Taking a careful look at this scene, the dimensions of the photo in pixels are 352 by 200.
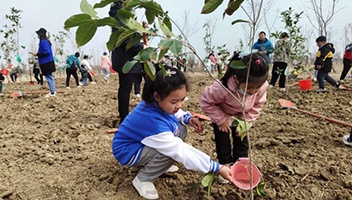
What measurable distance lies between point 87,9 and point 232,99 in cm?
122

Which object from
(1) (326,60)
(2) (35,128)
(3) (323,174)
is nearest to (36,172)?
(2) (35,128)

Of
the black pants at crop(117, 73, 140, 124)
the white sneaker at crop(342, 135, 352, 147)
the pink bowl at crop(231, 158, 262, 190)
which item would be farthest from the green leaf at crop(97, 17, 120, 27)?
the white sneaker at crop(342, 135, 352, 147)

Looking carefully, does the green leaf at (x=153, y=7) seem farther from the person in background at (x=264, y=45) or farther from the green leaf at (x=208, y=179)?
the person in background at (x=264, y=45)

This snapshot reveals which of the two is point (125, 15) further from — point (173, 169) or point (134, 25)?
point (173, 169)

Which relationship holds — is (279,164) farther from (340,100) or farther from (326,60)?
(326,60)

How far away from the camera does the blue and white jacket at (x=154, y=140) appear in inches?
58.8

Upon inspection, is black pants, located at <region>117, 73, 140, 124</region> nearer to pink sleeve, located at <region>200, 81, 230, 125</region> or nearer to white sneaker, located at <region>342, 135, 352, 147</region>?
pink sleeve, located at <region>200, 81, 230, 125</region>

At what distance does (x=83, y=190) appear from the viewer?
6.00 feet

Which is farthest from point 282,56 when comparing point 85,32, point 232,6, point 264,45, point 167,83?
point 85,32

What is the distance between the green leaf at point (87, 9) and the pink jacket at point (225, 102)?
3.65 ft

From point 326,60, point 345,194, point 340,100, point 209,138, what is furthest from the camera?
point 326,60

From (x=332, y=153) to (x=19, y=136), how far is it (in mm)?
2842

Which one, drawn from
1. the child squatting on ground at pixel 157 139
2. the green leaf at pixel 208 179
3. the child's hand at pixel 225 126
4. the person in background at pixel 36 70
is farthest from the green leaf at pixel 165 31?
the person in background at pixel 36 70

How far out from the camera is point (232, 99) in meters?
1.81
